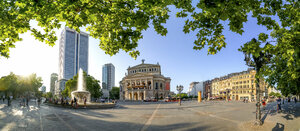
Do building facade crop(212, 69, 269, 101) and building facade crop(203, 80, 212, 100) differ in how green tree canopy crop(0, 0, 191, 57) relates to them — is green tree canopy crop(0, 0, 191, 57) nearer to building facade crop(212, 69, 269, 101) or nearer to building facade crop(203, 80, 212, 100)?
building facade crop(212, 69, 269, 101)

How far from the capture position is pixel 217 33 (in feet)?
21.0

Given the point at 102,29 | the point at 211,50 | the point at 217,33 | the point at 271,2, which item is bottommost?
the point at 211,50

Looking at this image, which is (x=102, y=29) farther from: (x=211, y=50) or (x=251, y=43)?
(x=251, y=43)

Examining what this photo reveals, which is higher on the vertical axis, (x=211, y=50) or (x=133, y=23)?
(x=133, y=23)

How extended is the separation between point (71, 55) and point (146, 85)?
4578 inches

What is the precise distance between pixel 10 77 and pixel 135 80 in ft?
191

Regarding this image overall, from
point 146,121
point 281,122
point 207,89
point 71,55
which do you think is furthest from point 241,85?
point 71,55

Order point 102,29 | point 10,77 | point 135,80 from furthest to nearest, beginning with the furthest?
point 135,80
point 10,77
point 102,29

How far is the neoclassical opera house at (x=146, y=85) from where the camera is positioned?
9046cm

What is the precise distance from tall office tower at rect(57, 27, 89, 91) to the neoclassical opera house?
90271 millimetres

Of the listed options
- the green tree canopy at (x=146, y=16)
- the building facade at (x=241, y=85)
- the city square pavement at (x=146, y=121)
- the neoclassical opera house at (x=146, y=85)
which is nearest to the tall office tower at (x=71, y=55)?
the neoclassical opera house at (x=146, y=85)

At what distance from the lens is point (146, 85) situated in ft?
304

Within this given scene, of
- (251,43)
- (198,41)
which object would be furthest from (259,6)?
(198,41)

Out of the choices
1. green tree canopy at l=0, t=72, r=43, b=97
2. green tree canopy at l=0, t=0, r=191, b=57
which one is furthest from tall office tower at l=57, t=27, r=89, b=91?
green tree canopy at l=0, t=0, r=191, b=57
